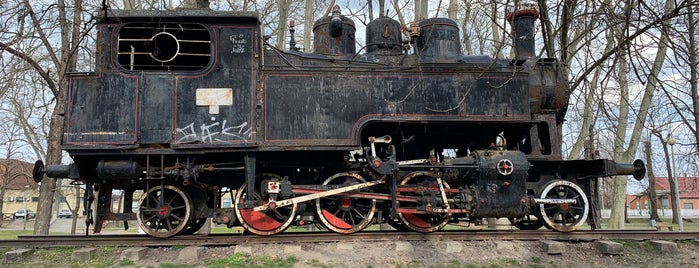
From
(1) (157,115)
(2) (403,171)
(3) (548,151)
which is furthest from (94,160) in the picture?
(3) (548,151)

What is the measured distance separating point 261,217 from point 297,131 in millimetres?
1506

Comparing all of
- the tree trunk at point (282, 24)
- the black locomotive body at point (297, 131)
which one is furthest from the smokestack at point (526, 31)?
the tree trunk at point (282, 24)

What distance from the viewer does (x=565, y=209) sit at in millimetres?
7508

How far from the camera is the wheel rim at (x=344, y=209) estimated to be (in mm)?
7273

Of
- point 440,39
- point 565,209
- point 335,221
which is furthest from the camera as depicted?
point 440,39

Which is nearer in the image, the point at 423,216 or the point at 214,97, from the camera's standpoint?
the point at 214,97

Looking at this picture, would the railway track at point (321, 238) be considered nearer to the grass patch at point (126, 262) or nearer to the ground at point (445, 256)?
the ground at point (445, 256)

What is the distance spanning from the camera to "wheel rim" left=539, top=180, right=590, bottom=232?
24.5ft

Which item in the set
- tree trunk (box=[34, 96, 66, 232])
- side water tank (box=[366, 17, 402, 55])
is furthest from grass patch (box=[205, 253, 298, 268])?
tree trunk (box=[34, 96, 66, 232])

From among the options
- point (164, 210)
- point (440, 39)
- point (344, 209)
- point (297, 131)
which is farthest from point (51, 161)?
point (440, 39)

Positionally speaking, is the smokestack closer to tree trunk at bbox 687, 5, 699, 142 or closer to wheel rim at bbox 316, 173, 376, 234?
tree trunk at bbox 687, 5, 699, 142

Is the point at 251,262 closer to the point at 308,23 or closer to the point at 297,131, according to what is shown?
the point at 297,131

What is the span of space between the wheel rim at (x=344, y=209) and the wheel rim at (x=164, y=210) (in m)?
2.05

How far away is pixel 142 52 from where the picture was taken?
7340 millimetres
